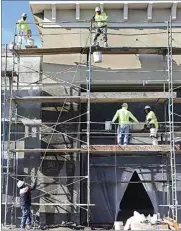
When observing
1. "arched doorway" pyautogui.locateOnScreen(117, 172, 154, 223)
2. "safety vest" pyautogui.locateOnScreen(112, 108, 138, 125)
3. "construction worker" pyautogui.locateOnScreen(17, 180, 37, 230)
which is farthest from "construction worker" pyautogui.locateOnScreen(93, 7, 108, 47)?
"construction worker" pyautogui.locateOnScreen(17, 180, 37, 230)

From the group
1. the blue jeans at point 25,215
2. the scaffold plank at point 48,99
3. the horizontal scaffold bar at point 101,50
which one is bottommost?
the blue jeans at point 25,215

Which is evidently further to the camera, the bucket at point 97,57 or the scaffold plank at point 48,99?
the bucket at point 97,57

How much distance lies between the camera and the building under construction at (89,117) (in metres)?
15.5

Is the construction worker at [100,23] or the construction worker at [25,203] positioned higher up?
→ the construction worker at [100,23]

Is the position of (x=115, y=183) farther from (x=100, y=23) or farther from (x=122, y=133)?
(x=100, y=23)

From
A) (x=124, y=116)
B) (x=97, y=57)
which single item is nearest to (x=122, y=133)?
(x=124, y=116)

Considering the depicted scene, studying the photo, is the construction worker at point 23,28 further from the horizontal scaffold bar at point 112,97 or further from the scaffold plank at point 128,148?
the scaffold plank at point 128,148

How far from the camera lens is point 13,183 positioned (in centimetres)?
1579

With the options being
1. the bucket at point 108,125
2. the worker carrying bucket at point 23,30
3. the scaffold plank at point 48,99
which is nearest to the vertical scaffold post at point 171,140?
the bucket at point 108,125

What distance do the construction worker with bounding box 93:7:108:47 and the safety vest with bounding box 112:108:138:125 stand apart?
2.32 m

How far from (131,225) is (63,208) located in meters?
2.62

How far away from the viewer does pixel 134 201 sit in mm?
15812

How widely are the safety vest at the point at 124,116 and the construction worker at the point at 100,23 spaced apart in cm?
232

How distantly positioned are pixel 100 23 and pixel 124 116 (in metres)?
3.29
